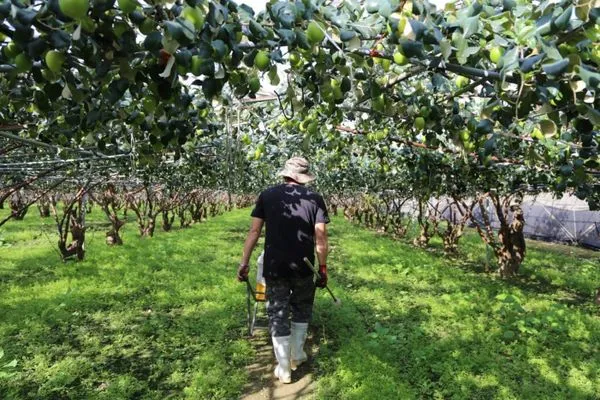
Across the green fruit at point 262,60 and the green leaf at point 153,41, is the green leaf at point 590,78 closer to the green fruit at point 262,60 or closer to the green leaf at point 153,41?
the green fruit at point 262,60

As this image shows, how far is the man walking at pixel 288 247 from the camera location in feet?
13.1

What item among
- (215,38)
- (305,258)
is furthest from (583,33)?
(305,258)

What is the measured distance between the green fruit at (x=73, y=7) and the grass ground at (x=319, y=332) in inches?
124

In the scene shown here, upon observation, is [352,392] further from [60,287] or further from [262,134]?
[60,287]

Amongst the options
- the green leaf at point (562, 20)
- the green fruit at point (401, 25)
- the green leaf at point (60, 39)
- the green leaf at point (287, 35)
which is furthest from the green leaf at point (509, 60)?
the green leaf at point (60, 39)

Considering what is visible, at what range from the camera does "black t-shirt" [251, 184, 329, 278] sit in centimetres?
399

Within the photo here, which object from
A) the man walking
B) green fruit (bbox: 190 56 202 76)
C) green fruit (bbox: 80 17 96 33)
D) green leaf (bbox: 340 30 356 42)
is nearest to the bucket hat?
the man walking

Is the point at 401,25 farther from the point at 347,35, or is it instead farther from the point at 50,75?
the point at 50,75

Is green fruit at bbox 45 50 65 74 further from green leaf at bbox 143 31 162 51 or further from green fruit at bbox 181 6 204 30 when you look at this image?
green fruit at bbox 181 6 204 30

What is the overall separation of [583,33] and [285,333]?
3.29 metres

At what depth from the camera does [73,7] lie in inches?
40.9

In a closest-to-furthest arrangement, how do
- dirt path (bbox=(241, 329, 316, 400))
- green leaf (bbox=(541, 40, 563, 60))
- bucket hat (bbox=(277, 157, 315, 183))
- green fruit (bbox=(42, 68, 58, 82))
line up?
green leaf (bbox=(541, 40, 563, 60)), green fruit (bbox=(42, 68, 58, 82)), dirt path (bbox=(241, 329, 316, 400)), bucket hat (bbox=(277, 157, 315, 183))

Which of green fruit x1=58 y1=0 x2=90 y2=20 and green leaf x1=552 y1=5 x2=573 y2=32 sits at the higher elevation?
green leaf x1=552 y1=5 x2=573 y2=32

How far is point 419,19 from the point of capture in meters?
1.46
